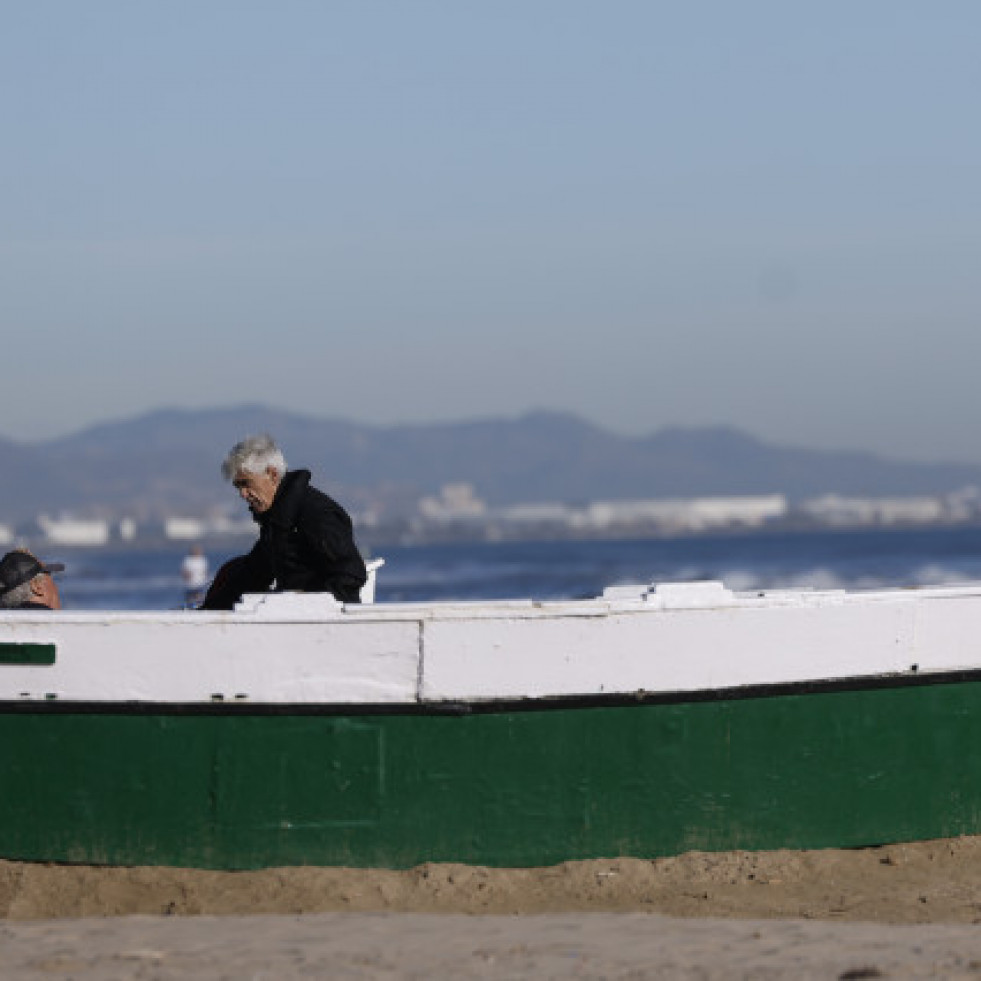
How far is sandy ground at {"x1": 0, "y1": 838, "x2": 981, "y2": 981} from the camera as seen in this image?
6371 millimetres

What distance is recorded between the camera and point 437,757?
7.59 meters

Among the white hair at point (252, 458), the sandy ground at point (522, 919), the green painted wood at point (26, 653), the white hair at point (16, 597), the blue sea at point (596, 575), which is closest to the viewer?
the sandy ground at point (522, 919)

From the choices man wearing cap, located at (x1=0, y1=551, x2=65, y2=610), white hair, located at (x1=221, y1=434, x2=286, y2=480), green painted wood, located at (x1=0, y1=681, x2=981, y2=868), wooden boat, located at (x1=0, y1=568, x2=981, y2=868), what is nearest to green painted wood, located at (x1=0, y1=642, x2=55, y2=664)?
wooden boat, located at (x1=0, y1=568, x2=981, y2=868)

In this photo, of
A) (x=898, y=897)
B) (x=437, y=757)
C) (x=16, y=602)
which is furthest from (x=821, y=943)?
(x=16, y=602)

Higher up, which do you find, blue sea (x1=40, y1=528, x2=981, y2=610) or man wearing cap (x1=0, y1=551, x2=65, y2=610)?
blue sea (x1=40, y1=528, x2=981, y2=610)

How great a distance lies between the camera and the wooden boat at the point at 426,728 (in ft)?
24.5

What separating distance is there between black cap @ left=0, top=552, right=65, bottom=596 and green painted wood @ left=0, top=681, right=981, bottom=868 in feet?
2.87

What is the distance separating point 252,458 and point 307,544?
1.27ft

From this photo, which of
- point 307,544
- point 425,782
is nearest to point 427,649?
point 425,782


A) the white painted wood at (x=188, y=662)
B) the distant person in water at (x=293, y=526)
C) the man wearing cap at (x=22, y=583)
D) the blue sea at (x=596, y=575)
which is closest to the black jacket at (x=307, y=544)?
the distant person in water at (x=293, y=526)

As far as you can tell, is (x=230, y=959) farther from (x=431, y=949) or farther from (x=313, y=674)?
(x=313, y=674)

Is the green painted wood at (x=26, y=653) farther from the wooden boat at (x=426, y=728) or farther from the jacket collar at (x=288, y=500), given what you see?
the jacket collar at (x=288, y=500)

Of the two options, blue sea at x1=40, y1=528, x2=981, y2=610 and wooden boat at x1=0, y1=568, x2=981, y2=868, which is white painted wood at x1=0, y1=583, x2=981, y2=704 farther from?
blue sea at x1=40, y1=528, x2=981, y2=610

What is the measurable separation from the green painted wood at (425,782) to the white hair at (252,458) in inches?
36.9
